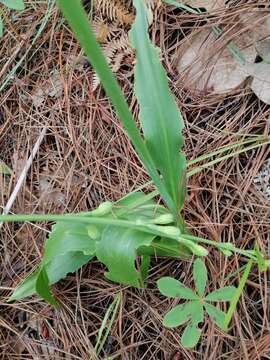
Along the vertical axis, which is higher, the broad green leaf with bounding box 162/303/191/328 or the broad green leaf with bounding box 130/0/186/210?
the broad green leaf with bounding box 130/0/186/210

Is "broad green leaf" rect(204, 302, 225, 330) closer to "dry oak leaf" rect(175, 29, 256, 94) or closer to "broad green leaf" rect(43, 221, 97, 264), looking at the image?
"broad green leaf" rect(43, 221, 97, 264)

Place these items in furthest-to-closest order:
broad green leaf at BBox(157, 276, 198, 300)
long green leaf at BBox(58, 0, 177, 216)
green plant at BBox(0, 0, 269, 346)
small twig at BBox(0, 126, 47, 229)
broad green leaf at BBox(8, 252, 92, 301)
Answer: small twig at BBox(0, 126, 47, 229) → broad green leaf at BBox(8, 252, 92, 301) → broad green leaf at BBox(157, 276, 198, 300) → green plant at BBox(0, 0, 269, 346) → long green leaf at BBox(58, 0, 177, 216)

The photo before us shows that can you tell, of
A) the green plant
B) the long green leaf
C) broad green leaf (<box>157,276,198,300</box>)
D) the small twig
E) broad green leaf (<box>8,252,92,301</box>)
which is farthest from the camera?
the small twig

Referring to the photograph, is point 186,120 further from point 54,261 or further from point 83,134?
point 54,261

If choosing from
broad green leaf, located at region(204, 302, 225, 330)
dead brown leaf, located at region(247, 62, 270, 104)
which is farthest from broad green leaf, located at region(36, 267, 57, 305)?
dead brown leaf, located at region(247, 62, 270, 104)

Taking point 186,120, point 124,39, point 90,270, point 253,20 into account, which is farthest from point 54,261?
point 253,20

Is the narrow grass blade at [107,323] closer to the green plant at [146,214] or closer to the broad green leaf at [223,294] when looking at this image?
the green plant at [146,214]
